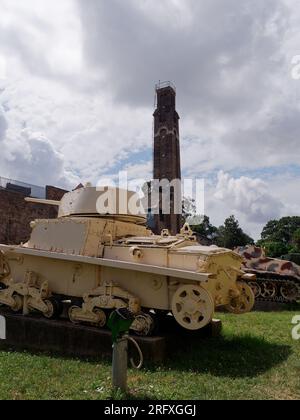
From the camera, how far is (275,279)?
14.3 metres

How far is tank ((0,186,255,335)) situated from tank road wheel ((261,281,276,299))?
6.49m

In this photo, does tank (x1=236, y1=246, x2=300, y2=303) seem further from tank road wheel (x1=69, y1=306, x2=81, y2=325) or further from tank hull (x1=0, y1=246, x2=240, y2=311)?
tank road wheel (x1=69, y1=306, x2=81, y2=325)

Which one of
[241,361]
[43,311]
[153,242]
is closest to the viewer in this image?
[241,361]

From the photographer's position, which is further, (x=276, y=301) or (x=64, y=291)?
(x=276, y=301)

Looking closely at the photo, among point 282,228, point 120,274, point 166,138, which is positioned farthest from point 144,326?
point 282,228

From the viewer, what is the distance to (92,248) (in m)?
7.79

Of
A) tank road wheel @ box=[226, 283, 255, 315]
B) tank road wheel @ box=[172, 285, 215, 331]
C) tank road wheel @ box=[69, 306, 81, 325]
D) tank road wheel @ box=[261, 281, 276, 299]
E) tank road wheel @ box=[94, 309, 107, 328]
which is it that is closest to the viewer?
tank road wheel @ box=[172, 285, 215, 331]

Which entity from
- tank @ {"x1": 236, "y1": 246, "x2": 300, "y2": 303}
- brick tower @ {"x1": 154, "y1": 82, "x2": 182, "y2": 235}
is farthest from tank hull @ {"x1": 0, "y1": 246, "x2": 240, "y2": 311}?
brick tower @ {"x1": 154, "y1": 82, "x2": 182, "y2": 235}

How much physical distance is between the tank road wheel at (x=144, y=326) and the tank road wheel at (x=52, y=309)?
1.79 m

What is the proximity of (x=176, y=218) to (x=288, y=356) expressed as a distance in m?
25.5

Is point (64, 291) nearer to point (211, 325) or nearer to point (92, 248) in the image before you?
point (92, 248)

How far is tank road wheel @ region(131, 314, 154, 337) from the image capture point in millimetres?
6914
